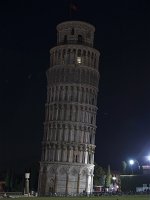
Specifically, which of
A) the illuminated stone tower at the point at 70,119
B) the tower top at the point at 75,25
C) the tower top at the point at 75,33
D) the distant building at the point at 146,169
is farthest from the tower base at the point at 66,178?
the tower top at the point at 75,25

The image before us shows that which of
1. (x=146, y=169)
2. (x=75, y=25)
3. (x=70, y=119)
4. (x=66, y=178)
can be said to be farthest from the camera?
(x=75, y=25)

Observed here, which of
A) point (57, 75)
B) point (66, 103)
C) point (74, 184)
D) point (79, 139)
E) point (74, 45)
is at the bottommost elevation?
point (74, 184)

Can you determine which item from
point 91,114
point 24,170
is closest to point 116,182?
point 24,170

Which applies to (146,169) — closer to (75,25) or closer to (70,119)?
(70,119)

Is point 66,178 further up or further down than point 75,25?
further down

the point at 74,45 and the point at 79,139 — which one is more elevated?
the point at 74,45

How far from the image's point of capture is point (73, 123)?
357ft

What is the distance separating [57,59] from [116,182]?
74582 mm

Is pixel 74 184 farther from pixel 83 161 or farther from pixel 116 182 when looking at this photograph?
pixel 116 182

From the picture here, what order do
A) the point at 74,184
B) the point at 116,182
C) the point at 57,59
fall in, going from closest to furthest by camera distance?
1. the point at 74,184
2. the point at 57,59
3. the point at 116,182

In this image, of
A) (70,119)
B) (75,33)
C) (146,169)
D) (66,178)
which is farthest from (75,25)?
(146,169)

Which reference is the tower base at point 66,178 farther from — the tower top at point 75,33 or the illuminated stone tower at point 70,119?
the tower top at point 75,33

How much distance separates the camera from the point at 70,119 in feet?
358

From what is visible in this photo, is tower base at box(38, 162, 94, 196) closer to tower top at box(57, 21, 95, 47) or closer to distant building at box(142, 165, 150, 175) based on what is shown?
distant building at box(142, 165, 150, 175)
